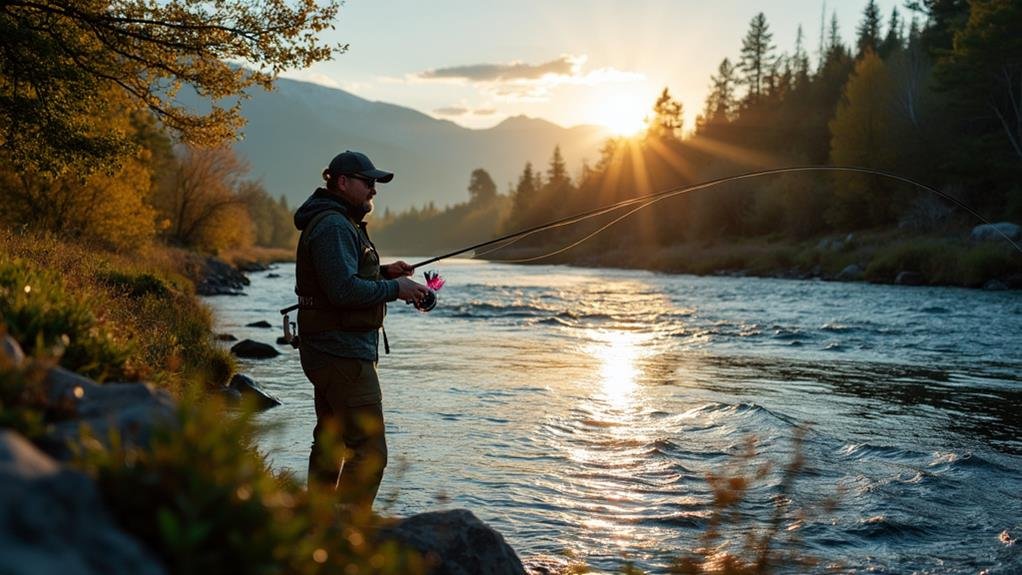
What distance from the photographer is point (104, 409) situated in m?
2.83

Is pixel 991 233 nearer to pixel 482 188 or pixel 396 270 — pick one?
pixel 396 270

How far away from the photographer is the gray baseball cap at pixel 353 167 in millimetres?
5496

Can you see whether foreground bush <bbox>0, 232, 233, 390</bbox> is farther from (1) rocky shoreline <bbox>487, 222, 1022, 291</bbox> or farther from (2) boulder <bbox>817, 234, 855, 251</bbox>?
(2) boulder <bbox>817, 234, 855, 251</bbox>

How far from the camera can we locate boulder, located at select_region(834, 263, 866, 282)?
1478 inches

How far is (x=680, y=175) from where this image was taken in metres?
96.8

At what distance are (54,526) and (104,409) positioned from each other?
0.99 metres

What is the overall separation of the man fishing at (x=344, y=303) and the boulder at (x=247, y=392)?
5171 millimetres

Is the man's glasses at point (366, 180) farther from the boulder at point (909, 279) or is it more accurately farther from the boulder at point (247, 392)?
the boulder at point (909, 279)

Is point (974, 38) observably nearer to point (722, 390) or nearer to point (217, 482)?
point (722, 390)

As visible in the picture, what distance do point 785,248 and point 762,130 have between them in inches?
2028

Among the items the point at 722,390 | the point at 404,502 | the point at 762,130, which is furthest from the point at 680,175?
the point at 404,502

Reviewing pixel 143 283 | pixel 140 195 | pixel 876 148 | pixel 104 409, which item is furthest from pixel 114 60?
pixel 876 148

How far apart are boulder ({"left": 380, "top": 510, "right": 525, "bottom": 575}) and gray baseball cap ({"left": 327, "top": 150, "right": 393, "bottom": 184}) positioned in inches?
84.5

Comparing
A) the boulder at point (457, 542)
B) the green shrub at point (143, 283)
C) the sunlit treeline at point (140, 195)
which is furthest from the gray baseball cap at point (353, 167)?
the green shrub at point (143, 283)
